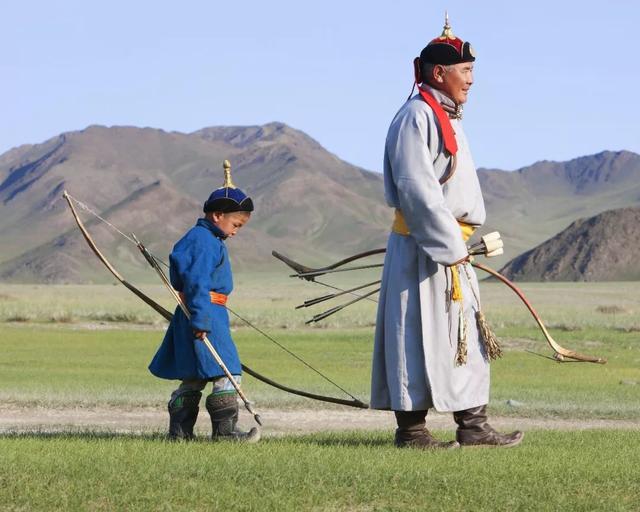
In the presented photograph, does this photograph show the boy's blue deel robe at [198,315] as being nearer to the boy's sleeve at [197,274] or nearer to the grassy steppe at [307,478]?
the boy's sleeve at [197,274]

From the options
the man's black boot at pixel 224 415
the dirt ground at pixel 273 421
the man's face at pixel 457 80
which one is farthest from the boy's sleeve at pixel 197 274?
the dirt ground at pixel 273 421

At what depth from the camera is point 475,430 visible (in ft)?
29.5

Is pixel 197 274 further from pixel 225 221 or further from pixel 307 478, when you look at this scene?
pixel 307 478

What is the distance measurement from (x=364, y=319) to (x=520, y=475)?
124 feet

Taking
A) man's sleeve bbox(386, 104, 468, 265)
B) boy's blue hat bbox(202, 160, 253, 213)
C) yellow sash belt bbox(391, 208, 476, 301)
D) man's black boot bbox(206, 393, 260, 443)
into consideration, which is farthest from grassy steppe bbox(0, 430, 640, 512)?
boy's blue hat bbox(202, 160, 253, 213)

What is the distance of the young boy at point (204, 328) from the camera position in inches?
369

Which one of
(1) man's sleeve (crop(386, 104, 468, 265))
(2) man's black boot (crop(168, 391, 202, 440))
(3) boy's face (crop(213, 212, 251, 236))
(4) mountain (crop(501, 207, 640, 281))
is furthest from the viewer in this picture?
(4) mountain (crop(501, 207, 640, 281))

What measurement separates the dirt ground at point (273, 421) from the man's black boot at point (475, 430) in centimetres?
411

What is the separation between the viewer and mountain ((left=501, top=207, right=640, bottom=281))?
5763 inches

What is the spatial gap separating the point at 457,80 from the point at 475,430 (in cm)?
244

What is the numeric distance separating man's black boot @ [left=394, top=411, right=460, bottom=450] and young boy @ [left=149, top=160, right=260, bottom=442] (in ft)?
3.64

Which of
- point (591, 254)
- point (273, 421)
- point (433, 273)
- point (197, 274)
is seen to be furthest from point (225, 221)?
point (591, 254)

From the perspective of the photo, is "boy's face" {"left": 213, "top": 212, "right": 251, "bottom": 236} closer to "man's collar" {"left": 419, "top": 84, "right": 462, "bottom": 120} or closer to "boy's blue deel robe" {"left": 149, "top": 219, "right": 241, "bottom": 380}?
"boy's blue deel robe" {"left": 149, "top": 219, "right": 241, "bottom": 380}

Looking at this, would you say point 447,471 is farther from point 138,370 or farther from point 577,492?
point 138,370
